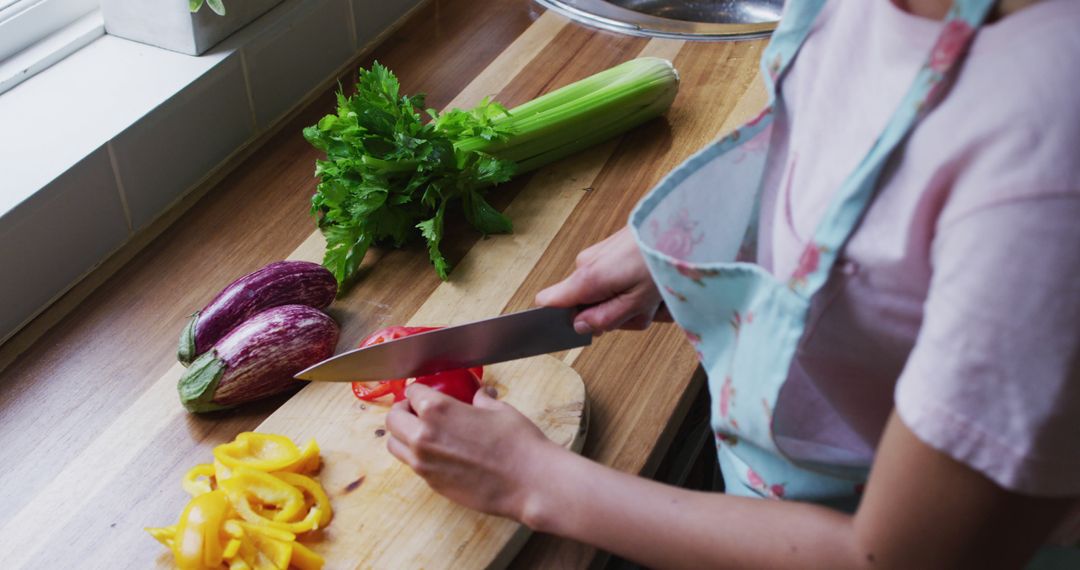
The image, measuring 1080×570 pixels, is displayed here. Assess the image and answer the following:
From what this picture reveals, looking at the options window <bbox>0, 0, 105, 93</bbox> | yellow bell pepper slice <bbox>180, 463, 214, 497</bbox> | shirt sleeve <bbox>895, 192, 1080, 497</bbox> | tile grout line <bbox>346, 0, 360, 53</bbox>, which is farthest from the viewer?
tile grout line <bbox>346, 0, 360, 53</bbox>

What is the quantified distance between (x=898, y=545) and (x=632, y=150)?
3.13 feet

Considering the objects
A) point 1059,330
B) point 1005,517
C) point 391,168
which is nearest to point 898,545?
point 1005,517

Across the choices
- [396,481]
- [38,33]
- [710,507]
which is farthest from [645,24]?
[710,507]

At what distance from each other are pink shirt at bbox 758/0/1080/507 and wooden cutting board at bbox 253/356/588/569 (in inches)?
16.3

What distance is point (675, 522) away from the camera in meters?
0.87

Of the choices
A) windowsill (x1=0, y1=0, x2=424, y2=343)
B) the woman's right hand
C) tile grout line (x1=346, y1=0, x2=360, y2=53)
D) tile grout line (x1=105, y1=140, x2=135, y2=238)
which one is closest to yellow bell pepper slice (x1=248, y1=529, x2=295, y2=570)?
the woman's right hand

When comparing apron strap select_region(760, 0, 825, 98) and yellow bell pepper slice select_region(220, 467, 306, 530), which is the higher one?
apron strap select_region(760, 0, 825, 98)

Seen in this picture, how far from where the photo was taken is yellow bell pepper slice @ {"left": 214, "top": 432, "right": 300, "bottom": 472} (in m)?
1.05

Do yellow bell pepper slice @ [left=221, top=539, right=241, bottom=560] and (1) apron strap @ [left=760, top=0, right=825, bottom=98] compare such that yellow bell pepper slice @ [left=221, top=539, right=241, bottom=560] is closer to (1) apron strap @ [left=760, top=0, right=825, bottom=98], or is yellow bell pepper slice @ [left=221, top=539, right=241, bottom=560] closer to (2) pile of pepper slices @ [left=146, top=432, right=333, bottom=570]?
(2) pile of pepper slices @ [left=146, top=432, right=333, bottom=570]

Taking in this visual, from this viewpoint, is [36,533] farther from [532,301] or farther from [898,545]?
[898,545]

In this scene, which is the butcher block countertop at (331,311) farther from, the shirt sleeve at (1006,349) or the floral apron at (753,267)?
the shirt sleeve at (1006,349)

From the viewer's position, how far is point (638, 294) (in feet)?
3.59

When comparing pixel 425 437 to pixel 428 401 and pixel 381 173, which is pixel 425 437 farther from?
pixel 381 173

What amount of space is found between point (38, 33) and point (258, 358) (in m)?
0.72
